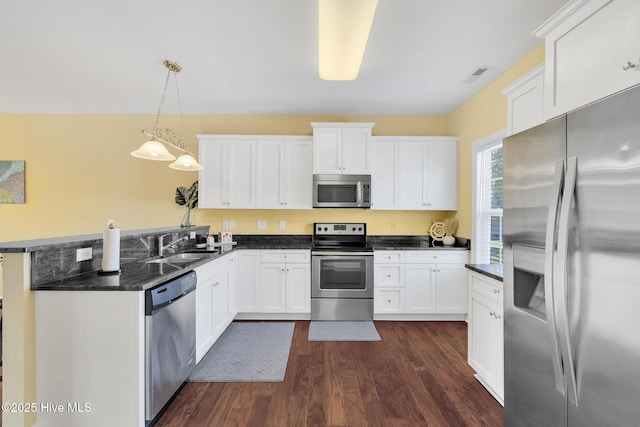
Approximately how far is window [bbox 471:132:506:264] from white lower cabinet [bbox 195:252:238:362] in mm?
2931

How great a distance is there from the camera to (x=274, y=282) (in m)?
3.77

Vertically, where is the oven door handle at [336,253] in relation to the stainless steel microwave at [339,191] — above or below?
below

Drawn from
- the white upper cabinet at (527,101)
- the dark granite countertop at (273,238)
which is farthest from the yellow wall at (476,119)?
the dark granite countertop at (273,238)

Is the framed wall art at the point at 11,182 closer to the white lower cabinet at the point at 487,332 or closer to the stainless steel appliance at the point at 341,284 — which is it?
the stainless steel appliance at the point at 341,284

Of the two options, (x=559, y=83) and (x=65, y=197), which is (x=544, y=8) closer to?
(x=559, y=83)

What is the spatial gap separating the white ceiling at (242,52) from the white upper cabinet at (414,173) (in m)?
0.52

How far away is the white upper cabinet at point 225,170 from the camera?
3.96 metres

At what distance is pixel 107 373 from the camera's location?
171 cm

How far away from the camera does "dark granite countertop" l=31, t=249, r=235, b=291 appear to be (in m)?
1.72

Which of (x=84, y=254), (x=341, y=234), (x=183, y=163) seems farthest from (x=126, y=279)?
(x=341, y=234)

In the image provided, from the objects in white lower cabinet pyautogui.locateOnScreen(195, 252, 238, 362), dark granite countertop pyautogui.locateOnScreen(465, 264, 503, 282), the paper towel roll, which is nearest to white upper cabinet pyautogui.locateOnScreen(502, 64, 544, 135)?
dark granite countertop pyautogui.locateOnScreen(465, 264, 503, 282)

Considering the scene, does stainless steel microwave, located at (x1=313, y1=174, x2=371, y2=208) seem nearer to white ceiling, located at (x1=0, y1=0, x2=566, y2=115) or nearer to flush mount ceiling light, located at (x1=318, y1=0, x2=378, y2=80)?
white ceiling, located at (x1=0, y1=0, x2=566, y2=115)

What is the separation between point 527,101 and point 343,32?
1257 millimetres

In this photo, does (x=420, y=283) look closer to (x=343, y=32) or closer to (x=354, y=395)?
(x=354, y=395)
